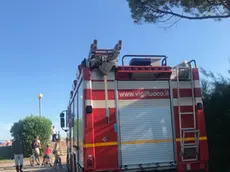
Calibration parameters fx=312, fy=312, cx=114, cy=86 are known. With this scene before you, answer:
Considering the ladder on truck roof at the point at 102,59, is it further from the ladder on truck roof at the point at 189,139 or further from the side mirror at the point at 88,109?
the ladder on truck roof at the point at 189,139

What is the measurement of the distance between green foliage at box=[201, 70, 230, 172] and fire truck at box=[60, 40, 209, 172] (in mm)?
2728

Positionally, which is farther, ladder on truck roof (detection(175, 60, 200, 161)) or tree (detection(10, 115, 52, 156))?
tree (detection(10, 115, 52, 156))

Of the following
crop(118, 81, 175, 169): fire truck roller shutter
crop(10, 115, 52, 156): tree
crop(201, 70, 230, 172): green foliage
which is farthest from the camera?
crop(10, 115, 52, 156): tree

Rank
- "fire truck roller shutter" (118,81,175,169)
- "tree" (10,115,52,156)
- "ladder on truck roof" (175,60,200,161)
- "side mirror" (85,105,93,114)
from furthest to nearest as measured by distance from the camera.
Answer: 1. "tree" (10,115,52,156)
2. "ladder on truck roof" (175,60,200,161)
3. "fire truck roller shutter" (118,81,175,169)
4. "side mirror" (85,105,93,114)

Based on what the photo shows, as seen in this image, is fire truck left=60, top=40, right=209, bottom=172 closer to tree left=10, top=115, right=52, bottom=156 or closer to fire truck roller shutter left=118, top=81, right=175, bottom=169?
fire truck roller shutter left=118, top=81, right=175, bottom=169

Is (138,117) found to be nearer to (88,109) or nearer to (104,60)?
(88,109)

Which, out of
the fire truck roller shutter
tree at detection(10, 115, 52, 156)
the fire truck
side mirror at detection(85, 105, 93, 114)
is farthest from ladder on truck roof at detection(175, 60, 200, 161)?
tree at detection(10, 115, 52, 156)

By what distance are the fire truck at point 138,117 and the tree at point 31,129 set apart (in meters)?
18.1

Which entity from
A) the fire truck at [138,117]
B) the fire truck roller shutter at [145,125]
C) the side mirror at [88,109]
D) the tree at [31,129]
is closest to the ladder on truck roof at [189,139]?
the fire truck at [138,117]

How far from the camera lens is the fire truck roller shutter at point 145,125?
6.89m

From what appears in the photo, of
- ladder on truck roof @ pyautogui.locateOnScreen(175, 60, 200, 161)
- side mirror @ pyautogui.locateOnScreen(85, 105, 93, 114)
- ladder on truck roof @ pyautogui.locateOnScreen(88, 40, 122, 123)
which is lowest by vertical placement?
ladder on truck roof @ pyautogui.locateOnScreen(175, 60, 200, 161)

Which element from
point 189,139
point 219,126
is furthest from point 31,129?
point 189,139

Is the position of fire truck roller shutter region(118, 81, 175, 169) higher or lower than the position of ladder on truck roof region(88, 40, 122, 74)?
lower

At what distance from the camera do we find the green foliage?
9555 mm
